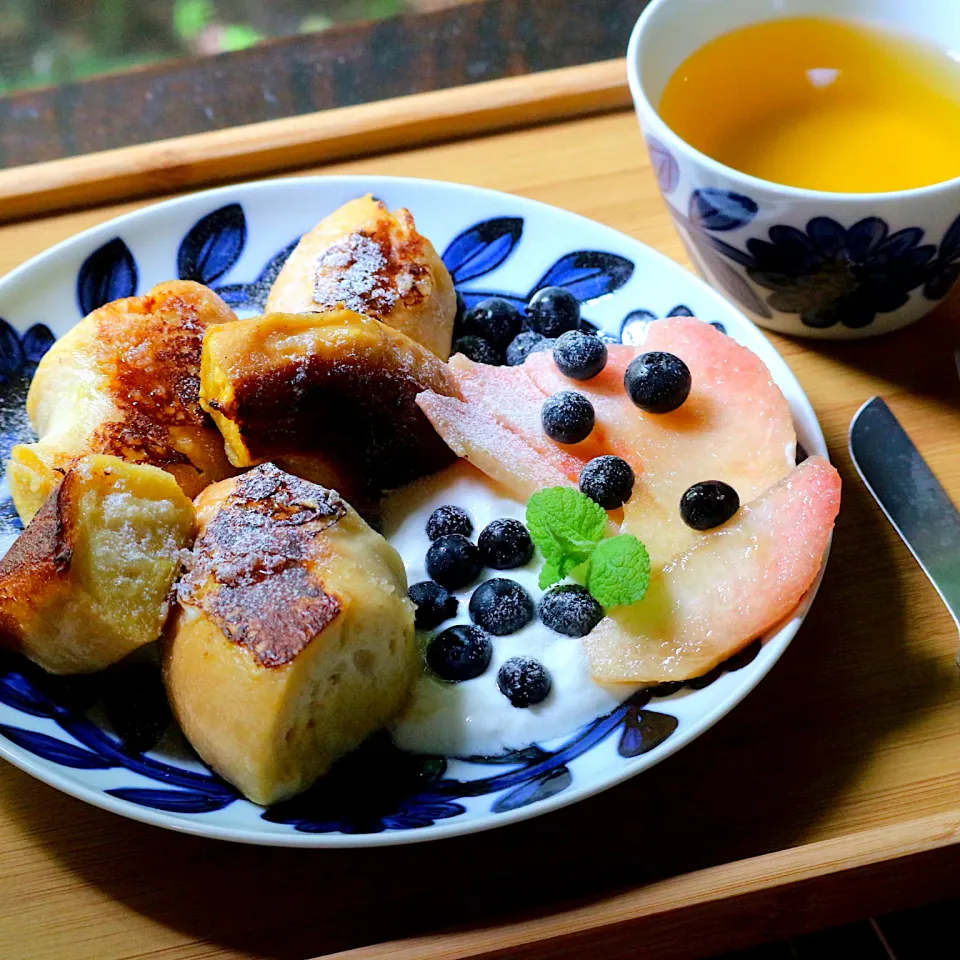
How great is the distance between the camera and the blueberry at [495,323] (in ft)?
4.65

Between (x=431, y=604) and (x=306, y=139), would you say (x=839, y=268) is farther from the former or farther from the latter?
(x=306, y=139)

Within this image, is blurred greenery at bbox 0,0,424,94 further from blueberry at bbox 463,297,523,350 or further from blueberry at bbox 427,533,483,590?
blueberry at bbox 427,533,483,590

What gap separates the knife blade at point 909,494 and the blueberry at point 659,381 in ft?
0.93

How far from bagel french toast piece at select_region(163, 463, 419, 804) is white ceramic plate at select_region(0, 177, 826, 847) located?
49mm

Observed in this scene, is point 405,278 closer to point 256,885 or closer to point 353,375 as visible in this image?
point 353,375

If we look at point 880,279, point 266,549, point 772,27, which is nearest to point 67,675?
point 266,549

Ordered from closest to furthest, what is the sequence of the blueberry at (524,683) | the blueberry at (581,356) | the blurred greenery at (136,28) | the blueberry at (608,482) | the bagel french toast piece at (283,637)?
1. the bagel french toast piece at (283,637)
2. the blueberry at (524,683)
3. the blueberry at (608,482)
4. the blueberry at (581,356)
5. the blurred greenery at (136,28)

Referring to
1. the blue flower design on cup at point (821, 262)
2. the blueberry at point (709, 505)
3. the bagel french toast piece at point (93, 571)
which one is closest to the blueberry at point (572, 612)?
the blueberry at point (709, 505)

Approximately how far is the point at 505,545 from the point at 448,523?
0.07 metres

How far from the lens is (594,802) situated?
106 centimetres

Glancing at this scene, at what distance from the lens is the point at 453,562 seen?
3.75ft

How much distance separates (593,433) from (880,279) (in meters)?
0.44

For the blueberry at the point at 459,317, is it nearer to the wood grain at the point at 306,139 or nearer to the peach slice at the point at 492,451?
the peach slice at the point at 492,451

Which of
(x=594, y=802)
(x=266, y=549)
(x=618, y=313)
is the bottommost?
(x=594, y=802)
